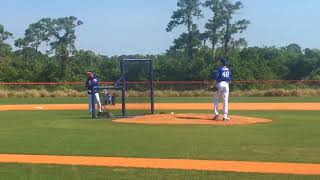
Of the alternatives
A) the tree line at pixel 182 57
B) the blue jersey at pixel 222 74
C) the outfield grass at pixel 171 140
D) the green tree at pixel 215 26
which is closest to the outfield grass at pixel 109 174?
the outfield grass at pixel 171 140

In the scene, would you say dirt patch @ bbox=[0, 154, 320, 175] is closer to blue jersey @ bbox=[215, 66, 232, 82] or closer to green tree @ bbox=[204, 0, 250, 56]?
blue jersey @ bbox=[215, 66, 232, 82]

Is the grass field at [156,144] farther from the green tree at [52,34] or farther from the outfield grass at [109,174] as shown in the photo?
the green tree at [52,34]

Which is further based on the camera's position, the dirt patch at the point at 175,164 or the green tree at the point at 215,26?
the green tree at the point at 215,26

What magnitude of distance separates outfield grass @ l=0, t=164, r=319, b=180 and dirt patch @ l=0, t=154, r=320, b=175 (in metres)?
0.38

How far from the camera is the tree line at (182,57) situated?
67250 mm

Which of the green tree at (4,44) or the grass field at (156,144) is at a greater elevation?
the green tree at (4,44)

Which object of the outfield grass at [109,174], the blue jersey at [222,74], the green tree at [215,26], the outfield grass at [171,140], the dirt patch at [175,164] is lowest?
the outfield grass at [109,174]

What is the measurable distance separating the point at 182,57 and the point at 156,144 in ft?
218

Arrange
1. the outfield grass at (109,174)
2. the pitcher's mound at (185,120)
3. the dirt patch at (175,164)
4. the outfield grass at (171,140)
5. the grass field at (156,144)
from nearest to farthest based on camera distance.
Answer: the outfield grass at (109,174), the grass field at (156,144), the dirt patch at (175,164), the outfield grass at (171,140), the pitcher's mound at (185,120)

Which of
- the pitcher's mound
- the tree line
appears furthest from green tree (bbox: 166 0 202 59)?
the pitcher's mound

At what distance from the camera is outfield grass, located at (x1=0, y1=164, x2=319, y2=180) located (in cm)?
964

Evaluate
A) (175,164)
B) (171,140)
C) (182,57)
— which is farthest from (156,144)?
(182,57)

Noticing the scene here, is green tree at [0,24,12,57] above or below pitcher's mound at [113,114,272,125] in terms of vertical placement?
above

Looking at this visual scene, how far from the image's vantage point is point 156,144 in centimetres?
1398
